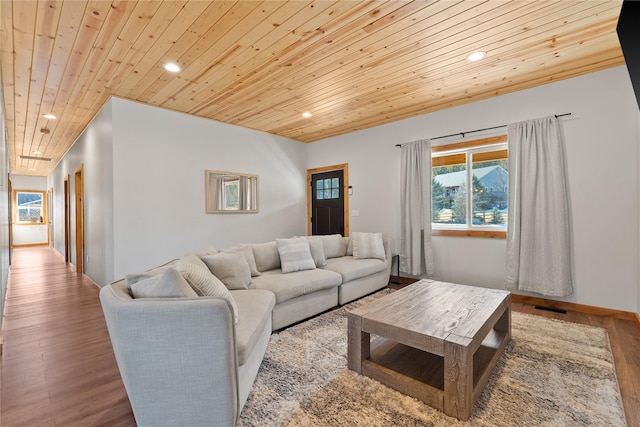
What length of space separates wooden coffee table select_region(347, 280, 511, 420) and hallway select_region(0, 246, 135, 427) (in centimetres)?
146

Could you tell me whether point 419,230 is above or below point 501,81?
below

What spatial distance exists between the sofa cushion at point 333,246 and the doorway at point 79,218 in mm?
4549

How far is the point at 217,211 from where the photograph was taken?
4.56 m

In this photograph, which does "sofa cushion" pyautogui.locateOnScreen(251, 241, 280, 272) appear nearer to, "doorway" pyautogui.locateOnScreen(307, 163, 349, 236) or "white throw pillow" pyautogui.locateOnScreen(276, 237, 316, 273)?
"white throw pillow" pyautogui.locateOnScreen(276, 237, 316, 273)

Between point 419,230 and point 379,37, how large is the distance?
8.93ft

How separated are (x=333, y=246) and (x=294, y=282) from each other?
1.51 metres

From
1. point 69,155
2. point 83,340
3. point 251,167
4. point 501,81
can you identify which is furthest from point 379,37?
point 69,155

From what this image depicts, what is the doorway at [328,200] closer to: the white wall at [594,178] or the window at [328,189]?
the window at [328,189]

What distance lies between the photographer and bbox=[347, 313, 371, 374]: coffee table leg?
80.0 inches

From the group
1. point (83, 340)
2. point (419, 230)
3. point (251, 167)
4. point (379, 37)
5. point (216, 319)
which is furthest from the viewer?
point (251, 167)

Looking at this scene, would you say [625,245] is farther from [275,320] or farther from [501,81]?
[275,320]

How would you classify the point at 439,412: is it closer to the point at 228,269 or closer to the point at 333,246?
the point at 228,269

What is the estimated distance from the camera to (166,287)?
1471 millimetres

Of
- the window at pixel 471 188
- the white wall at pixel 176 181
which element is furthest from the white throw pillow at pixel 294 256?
the window at pixel 471 188
